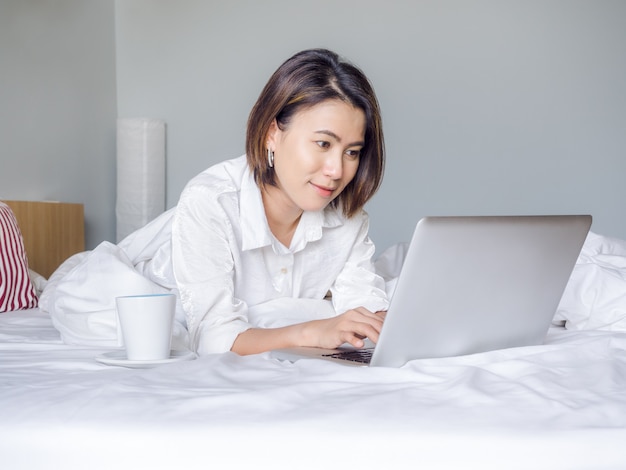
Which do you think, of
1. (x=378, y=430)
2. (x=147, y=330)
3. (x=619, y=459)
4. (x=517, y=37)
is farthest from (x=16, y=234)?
(x=517, y=37)

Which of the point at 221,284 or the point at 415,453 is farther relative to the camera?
the point at 221,284

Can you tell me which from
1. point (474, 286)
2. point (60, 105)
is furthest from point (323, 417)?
point (60, 105)

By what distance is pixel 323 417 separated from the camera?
0.83 m

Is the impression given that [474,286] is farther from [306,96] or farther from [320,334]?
[306,96]

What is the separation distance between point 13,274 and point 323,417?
165 centimetres

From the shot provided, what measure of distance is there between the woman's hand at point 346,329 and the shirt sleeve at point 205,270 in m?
0.17

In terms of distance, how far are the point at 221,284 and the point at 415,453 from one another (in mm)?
833

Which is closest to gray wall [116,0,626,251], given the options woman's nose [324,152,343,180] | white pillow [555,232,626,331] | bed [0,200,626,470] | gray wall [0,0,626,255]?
gray wall [0,0,626,255]

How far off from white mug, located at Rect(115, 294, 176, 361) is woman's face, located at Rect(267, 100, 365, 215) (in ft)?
1.69

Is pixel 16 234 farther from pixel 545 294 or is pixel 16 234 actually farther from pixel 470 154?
pixel 470 154

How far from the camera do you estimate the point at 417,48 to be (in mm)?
4059

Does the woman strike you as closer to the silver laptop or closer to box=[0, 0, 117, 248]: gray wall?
the silver laptop

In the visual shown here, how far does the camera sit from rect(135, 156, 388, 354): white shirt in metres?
1.52

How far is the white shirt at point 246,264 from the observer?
152cm
